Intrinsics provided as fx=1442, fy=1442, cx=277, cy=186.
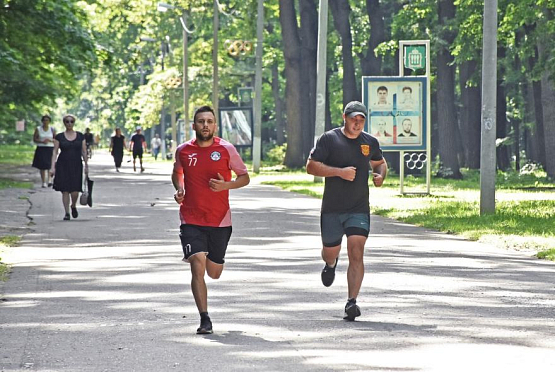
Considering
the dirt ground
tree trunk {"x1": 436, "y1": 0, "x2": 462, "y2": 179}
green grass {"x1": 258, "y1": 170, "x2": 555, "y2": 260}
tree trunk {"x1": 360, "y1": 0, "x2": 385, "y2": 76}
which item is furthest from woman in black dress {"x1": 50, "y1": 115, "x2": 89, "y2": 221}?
tree trunk {"x1": 360, "y1": 0, "x2": 385, "y2": 76}

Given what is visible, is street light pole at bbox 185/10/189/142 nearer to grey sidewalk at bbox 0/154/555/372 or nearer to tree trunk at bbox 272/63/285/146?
tree trunk at bbox 272/63/285/146

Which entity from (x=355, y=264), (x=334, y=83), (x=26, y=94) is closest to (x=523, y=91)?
Answer: (x=334, y=83)

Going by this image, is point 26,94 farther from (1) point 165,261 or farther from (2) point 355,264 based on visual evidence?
(2) point 355,264

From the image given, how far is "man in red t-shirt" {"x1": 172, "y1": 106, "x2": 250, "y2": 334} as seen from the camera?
10.6 metres

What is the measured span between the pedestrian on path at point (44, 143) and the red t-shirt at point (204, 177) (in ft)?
78.4

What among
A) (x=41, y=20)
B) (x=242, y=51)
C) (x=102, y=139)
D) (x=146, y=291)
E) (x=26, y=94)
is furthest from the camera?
(x=102, y=139)

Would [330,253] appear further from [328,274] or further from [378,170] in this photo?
[378,170]

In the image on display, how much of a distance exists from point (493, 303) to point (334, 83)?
6164cm

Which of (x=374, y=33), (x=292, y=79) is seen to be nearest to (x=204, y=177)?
(x=374, y=33)

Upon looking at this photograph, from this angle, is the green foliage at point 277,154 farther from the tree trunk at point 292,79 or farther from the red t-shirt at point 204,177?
the red t-shirt at point 204,177

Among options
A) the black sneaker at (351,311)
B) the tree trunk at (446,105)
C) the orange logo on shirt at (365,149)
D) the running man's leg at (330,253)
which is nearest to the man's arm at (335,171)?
the orange logo on shirt at (365,149)

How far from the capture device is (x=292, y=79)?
53688 millimetres

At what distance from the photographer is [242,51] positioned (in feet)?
175

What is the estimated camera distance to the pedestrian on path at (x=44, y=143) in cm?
3488
